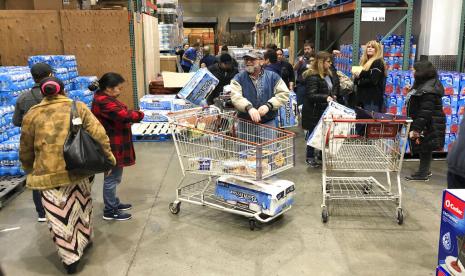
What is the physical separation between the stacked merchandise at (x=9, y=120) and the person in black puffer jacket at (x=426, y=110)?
495 cm

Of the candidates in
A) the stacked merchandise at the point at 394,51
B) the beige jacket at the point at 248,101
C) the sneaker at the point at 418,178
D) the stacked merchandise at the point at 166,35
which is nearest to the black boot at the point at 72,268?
the beige jacket at the point at 248,101

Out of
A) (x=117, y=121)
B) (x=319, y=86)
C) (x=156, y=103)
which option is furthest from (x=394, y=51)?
(x=117, y=121)

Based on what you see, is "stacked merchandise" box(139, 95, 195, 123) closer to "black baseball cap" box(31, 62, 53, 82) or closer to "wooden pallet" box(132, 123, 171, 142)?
"wooden pallet" box(132, 123, 171, 142)

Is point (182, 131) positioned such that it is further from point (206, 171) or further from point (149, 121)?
point (149, 121)

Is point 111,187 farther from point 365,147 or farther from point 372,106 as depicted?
point 372,106

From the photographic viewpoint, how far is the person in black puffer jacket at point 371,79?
6.21m

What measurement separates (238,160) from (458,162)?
1.89m

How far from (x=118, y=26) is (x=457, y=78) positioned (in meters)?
6.11

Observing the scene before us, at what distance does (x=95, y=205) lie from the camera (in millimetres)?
4969

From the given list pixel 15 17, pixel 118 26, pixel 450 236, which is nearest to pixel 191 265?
pixel 450 236

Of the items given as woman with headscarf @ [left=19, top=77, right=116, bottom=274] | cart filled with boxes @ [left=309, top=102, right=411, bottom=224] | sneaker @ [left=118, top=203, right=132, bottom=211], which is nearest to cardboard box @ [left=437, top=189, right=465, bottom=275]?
cart filled with boxes @ [left=309, top=102, right=411, bottom=224]

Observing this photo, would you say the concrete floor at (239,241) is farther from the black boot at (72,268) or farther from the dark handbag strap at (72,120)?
the dark handbag strap at (72,120)

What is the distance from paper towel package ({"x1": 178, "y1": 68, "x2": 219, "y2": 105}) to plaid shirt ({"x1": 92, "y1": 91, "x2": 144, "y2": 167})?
2.77m

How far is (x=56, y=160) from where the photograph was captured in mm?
3266
